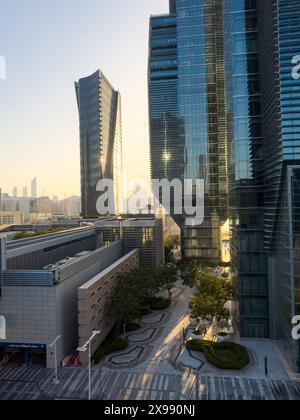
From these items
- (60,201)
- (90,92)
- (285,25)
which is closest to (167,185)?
(285,25)

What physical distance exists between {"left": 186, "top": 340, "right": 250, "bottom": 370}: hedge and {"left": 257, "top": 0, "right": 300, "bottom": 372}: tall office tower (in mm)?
3337

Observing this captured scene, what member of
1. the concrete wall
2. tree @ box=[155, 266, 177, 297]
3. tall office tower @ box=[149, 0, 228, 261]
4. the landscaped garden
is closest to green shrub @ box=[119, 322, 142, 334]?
the landscaped garden

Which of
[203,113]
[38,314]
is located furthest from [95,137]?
[38,314]

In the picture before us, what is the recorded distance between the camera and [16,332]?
23.8m

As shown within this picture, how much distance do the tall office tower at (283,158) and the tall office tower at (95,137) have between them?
75294 mm

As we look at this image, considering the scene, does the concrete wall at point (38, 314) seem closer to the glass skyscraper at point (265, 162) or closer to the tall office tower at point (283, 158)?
the glass skyscraper at point (265, 162)

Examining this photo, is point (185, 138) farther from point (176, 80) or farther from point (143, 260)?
point (143, 260)

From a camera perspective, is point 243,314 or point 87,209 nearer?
point 243,314

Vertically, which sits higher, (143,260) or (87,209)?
(87,209)

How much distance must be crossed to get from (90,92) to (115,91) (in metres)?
15.6

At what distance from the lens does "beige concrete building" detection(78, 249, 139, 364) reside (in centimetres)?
2411

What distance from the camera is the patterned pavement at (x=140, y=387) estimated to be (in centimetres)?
1930

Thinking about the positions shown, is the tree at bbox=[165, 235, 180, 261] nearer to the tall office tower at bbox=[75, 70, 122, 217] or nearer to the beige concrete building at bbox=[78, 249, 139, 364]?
A: the tall office tower at bbox=[75, 70, 122, 217]

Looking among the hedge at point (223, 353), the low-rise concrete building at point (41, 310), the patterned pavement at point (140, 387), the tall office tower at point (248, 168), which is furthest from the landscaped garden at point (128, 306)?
the tall office tower at point (248, 168)
